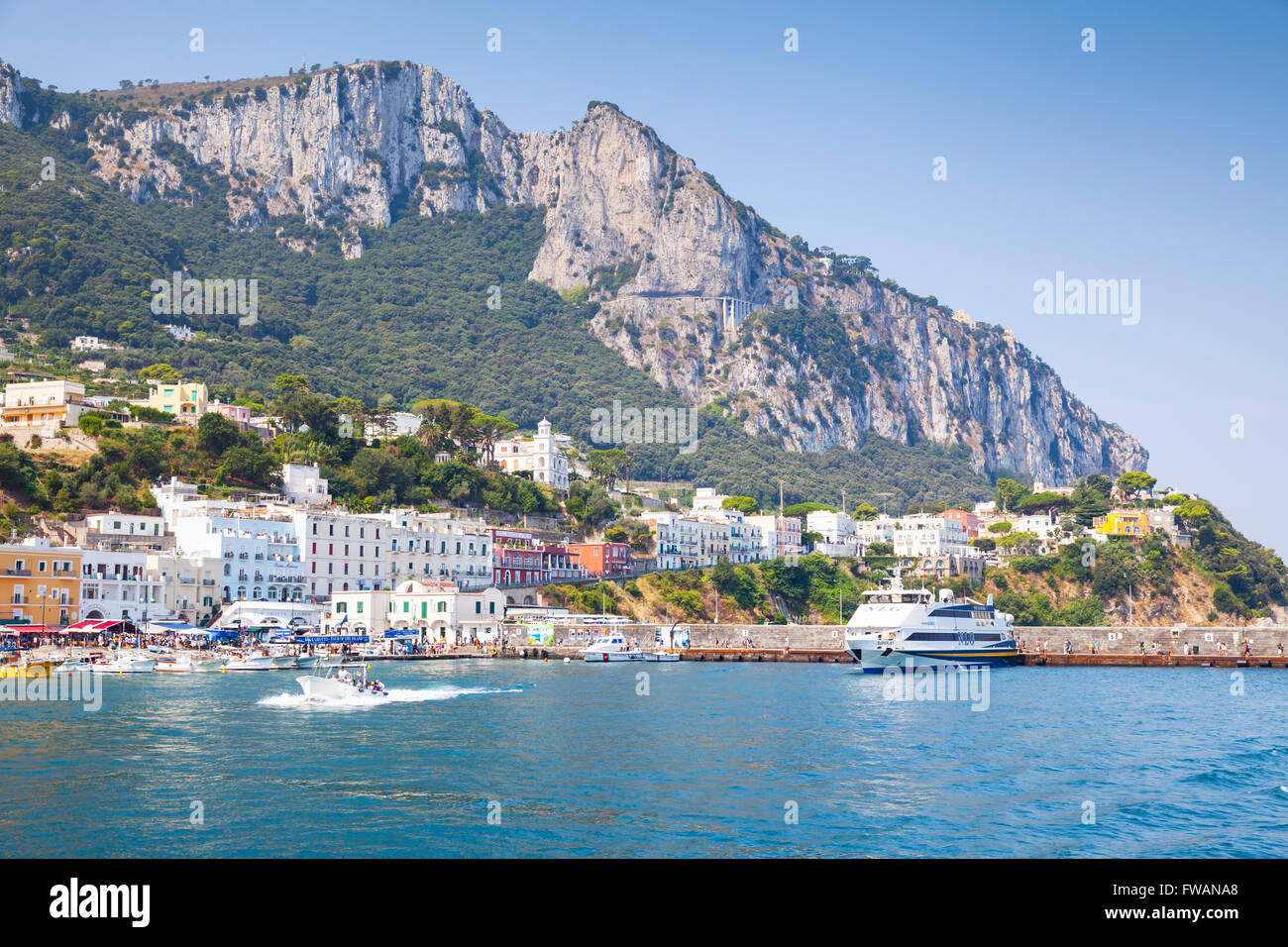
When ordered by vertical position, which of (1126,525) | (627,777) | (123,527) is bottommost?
(627,777)

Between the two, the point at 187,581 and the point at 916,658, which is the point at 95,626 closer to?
the point at 187,581

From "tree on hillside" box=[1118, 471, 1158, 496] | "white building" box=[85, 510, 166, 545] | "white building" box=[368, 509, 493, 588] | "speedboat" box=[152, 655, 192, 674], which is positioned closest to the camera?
"speedboat" box=[152, 655, 192, 674]

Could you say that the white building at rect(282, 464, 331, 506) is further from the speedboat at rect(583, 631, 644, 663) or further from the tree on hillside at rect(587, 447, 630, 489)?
the tree on hillside at rect(587, 447, 630, 489)

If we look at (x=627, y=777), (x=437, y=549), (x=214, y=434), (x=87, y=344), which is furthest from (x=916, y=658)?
(x=87, y=344)

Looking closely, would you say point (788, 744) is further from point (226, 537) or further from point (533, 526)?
point (533, 526)

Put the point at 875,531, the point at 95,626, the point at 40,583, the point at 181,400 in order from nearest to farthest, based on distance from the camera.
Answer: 1. the point at 95,626
2. the point at 40,583
3. the point at 181,400
4. the point at 875,531

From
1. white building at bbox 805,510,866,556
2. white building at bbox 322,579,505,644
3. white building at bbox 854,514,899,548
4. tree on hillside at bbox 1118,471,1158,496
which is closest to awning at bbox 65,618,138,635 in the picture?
white building at bbox 322,579,505,644
